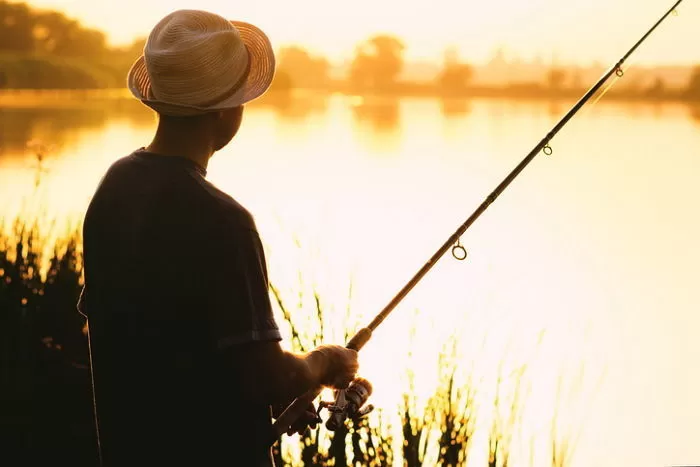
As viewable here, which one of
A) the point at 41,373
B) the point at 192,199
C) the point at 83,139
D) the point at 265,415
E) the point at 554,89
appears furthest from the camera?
the point at 554,89

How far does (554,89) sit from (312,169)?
2263 cm

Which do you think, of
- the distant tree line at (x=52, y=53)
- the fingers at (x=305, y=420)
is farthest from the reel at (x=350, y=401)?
the distant tree line at (x=52, y=53)

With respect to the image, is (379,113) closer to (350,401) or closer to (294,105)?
(294,105)

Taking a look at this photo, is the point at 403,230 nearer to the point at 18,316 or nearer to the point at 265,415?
the point at 18,316

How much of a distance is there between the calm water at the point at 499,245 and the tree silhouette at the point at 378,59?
3275mm

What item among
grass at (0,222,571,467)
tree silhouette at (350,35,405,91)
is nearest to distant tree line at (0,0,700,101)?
tree silhouette at (350,35,405,91)

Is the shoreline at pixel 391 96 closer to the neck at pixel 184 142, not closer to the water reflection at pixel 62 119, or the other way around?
the water reflection at pixel 62 119

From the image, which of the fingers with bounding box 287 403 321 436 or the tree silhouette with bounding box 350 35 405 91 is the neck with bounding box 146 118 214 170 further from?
the tree silhouette with bounding box 350 35 405 91

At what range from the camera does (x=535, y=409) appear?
6.84 meters

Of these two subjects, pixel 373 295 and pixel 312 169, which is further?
pixel 312 169

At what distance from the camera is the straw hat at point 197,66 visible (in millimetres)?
1745

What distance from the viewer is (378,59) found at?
4022cm

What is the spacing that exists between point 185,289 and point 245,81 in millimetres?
430

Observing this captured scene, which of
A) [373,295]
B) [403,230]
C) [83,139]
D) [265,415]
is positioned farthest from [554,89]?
[265,415]
